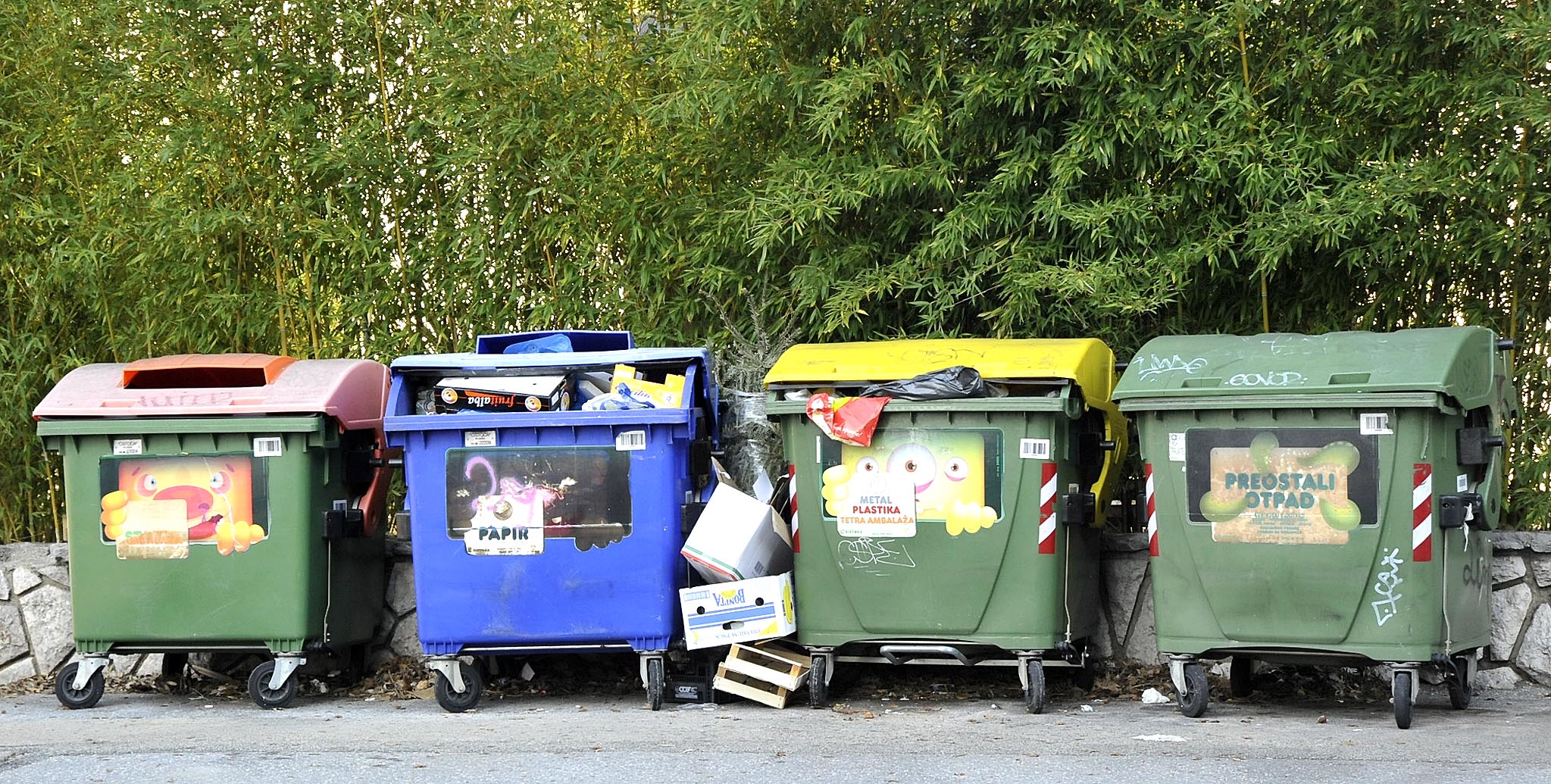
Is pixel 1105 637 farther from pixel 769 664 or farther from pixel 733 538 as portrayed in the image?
pixel 733 538

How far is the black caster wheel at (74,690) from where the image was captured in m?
6.56

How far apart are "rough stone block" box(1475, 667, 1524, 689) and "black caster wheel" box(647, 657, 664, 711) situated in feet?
10.6

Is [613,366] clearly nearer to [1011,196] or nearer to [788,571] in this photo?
[788,571]

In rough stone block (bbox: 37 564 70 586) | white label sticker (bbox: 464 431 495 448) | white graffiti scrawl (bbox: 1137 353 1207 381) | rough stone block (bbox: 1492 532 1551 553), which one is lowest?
rough stone block (bbox: 37 564 70 586)

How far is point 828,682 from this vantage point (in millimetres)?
6398

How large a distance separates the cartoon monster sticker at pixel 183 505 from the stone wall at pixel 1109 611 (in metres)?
0.92

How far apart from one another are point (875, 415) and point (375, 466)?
218cm

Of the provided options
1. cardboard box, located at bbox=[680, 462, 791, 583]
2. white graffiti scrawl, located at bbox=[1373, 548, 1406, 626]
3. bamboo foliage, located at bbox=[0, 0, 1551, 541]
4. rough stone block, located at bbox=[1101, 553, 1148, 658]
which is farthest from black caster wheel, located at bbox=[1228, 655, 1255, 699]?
cardboard box, located at bbox=[680, 462, 791, 583]

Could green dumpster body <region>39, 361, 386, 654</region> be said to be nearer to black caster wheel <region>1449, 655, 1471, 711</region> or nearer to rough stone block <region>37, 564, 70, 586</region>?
rough stone block <region>37, 564, 70, 586</region>

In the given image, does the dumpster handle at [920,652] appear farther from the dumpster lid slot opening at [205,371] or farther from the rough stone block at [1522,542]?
the dumpster lid slot opening at [205,371]

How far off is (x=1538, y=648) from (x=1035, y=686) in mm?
2031

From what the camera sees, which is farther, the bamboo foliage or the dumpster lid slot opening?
the dumpster lid slot opening

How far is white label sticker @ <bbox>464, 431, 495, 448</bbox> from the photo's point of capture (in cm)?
624

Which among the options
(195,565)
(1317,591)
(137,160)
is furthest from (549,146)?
(1317,591)
